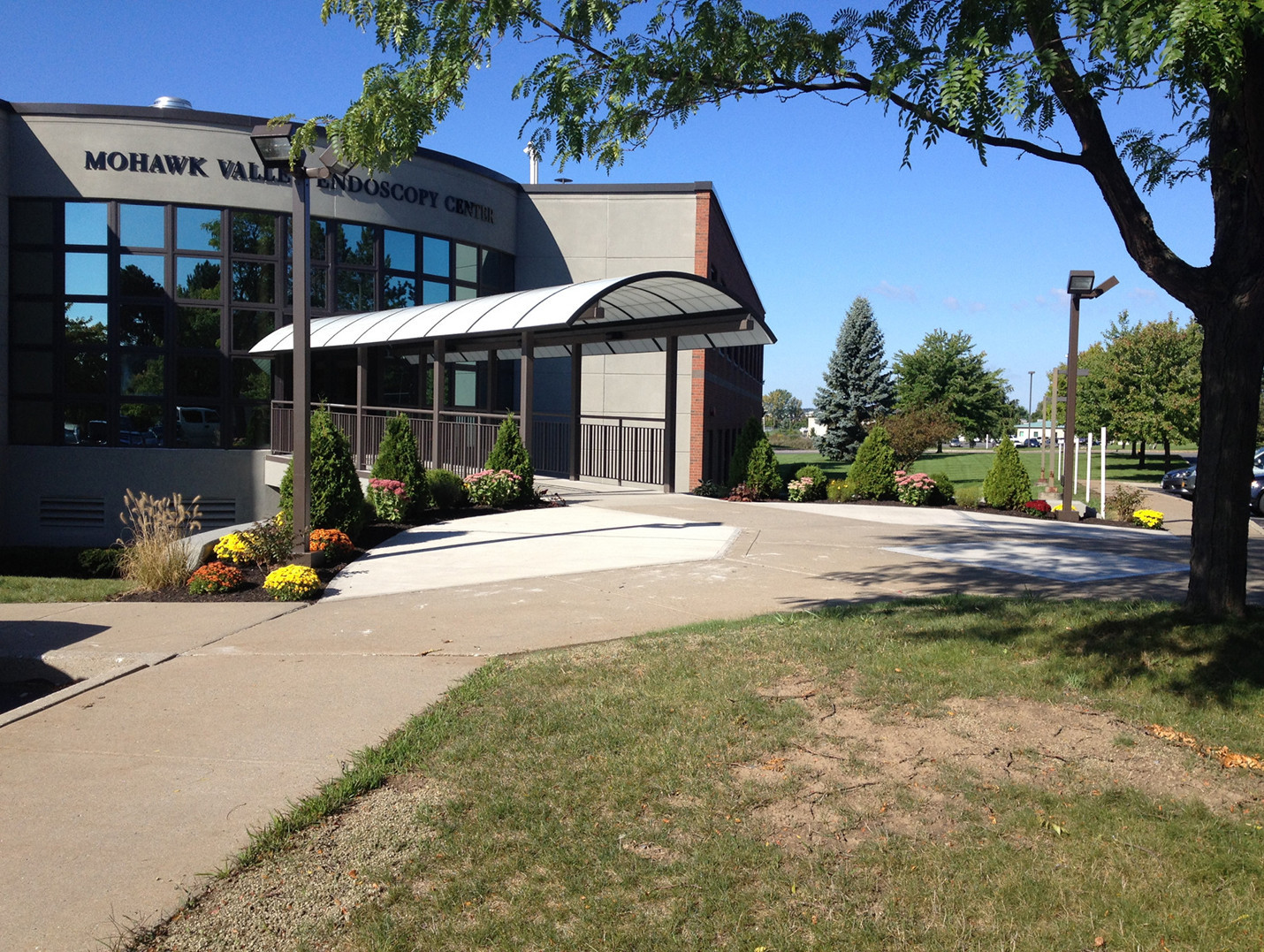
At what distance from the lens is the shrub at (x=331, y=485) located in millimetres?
11484

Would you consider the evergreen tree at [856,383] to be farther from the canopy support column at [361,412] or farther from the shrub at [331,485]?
the shrub at [331,485]

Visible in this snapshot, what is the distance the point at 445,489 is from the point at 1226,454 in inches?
453

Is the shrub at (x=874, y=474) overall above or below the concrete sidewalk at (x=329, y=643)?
above

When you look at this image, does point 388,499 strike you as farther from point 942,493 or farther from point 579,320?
point 942,493

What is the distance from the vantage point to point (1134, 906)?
332 cm

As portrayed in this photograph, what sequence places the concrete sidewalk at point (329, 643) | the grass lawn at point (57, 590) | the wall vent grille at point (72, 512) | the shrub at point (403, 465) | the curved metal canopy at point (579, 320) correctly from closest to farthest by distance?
1. the concrete sidewalk at point (329, 643)
2. the grass lawn at point (57, 590)
3. the shrub at point (403, 465)
4. the curved metal canopy at point (579, 320)
5. the wall vent grille at point (72, 512)

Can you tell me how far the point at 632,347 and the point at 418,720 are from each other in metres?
18.1

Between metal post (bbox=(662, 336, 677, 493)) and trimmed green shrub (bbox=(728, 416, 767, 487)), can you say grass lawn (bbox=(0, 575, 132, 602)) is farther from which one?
trimmed green shrub (bbox=(728, 416, 767, 487))

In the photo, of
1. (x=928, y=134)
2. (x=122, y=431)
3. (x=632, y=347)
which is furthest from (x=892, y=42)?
(x=122, y=431)

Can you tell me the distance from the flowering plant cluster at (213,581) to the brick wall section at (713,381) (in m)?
15.9

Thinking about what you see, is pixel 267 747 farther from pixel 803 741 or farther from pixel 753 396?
pixel 753 396

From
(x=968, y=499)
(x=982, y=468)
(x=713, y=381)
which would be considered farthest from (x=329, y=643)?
(x=982, y=468)

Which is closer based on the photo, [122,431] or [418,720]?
[418,720]

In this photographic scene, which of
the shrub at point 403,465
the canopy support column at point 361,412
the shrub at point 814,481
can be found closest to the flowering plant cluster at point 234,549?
the shrub at point 403,465
